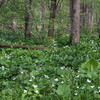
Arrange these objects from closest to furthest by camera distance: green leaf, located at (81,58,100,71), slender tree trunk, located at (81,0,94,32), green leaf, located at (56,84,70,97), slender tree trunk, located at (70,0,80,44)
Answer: green leaf, located at (81,58,100,71) < green leaf, located at (56,84,70,97) < slender tree trunk, located at (70,0,80,44) < slender tree trunk, located at (81,0,94,32)

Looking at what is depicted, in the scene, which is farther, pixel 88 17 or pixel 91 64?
pixel 88 17

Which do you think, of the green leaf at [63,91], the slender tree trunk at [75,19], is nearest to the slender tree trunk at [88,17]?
the slender tree trunk at [75,19]

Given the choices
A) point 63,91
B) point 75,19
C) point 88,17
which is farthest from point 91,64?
point 88,17

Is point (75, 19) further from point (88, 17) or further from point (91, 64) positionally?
point (88, 17)

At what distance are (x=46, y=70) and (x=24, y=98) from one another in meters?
1.79

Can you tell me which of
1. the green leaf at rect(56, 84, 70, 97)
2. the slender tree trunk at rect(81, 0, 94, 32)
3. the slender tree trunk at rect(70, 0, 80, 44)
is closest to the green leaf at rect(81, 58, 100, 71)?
the green leaf at rect(56, 84, 70, 97)

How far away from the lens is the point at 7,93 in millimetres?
3777

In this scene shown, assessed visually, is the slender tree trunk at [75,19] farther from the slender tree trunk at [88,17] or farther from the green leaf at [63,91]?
the slender tree trunk at [88,17]

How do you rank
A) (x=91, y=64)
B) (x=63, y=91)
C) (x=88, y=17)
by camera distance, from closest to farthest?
(x=91, y=64) < (x=63, y=91) < (x=88, y=17)

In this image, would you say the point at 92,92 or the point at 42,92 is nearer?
the point at 92,92

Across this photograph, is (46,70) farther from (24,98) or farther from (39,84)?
(24,98)

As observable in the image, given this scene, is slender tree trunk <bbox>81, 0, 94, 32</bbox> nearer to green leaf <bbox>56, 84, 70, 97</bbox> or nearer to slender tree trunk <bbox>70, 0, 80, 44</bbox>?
slender tree trunk <bbox>70, 0, 80, 44</bbox>

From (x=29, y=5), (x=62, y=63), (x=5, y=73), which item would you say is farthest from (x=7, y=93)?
(x=29, y=5)

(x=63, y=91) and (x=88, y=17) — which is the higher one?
(x=88, y=17)
